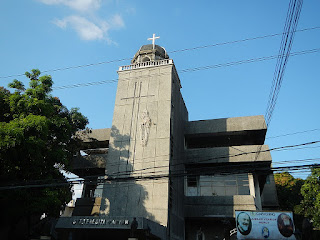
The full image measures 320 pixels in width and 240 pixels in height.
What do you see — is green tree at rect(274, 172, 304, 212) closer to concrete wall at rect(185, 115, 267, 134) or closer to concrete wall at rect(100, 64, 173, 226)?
concrete wall at rect(185, 115, 267, 134)

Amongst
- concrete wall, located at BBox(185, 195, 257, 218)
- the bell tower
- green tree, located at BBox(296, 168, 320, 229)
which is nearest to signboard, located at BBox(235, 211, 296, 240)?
the bell tower

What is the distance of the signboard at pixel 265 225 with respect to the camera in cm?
1789

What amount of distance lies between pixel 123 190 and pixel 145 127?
569 cm

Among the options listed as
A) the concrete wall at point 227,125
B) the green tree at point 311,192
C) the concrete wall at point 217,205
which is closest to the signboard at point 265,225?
the concrete wall at point 217,205

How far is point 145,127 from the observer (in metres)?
24.0

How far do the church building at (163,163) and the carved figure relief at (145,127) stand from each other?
0.29 feet

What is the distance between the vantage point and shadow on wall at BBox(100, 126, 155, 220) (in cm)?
2089

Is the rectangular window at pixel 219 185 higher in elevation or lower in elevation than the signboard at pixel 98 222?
higher

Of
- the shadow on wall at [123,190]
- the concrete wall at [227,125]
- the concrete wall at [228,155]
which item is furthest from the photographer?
the concrete wall at [227,125]

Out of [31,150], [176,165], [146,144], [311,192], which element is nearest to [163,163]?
[146,144]

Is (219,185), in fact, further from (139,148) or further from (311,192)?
(311,192)

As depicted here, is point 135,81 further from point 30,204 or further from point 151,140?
point 30,204

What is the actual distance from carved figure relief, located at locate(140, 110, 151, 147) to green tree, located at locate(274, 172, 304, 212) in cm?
2978

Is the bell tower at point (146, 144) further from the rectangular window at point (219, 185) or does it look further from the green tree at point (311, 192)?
the green tree at point (311, 192)
